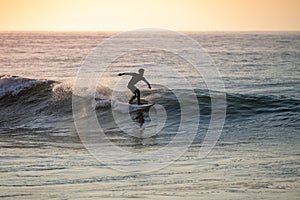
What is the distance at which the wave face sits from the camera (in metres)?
18.7

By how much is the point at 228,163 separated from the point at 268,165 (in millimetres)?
836

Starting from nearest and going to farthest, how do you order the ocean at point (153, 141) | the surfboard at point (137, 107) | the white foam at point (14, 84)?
1. the ocean at point (153, 141)
2. the surfboard at point (137, 107)
3. the white foam at point (14, 84)

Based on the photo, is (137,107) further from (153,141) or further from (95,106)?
(153,141)

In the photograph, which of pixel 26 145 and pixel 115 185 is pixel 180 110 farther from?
pixel 115 185

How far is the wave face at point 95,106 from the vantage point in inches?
736

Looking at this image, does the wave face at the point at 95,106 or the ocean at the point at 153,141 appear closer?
the ocean at the point at 153,141

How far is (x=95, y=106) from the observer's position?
851 inches

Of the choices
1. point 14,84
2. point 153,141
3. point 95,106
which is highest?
point 14,84

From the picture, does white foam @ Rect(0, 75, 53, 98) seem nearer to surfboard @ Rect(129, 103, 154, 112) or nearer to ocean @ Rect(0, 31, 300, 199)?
ocean @ Rect(0, 31, 300, 199)

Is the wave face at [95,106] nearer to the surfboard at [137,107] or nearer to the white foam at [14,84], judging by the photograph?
the white foam at [14,84]

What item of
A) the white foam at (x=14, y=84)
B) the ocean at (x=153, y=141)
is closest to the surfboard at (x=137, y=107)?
the ocean at (x=153, y=141)

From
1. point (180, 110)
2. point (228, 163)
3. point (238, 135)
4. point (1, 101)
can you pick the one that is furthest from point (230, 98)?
point (228, 163)

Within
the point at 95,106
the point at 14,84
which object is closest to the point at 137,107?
the point at 95,106

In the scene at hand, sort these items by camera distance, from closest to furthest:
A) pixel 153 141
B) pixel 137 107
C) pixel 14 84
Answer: pixel 153 141 → pixel 137 107 → pixel 14 84
